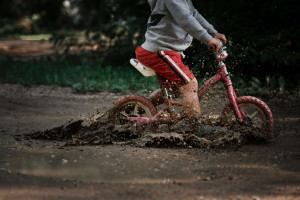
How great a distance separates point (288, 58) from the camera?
839cm

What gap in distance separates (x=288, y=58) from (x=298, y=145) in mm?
3965

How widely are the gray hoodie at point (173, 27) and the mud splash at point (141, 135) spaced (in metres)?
0.88

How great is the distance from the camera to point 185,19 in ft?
14.9

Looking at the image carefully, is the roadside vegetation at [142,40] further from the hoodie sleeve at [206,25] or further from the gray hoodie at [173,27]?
the gray hoodie at [173,27]

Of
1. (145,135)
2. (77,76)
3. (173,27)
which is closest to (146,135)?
(145,135)

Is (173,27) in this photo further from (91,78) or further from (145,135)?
(91,78)

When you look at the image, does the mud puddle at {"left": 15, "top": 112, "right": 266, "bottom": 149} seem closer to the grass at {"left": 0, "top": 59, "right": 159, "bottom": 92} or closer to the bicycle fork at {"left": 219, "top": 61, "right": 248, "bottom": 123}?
the bicycle fork at {"left": 219, "top": 61, "right": 248, "bottom": 123}

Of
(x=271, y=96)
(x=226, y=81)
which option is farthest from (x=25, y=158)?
(x=271, y=96)

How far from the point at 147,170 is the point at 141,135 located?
1236mm

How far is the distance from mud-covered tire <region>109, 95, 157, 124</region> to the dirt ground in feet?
1.74

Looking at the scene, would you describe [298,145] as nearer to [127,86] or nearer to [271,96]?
[271,96]

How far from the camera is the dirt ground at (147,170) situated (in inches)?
127

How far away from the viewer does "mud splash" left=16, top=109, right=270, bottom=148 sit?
4.73m

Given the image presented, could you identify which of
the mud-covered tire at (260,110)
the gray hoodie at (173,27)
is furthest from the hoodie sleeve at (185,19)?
the mud-covered tire at (260,110)
